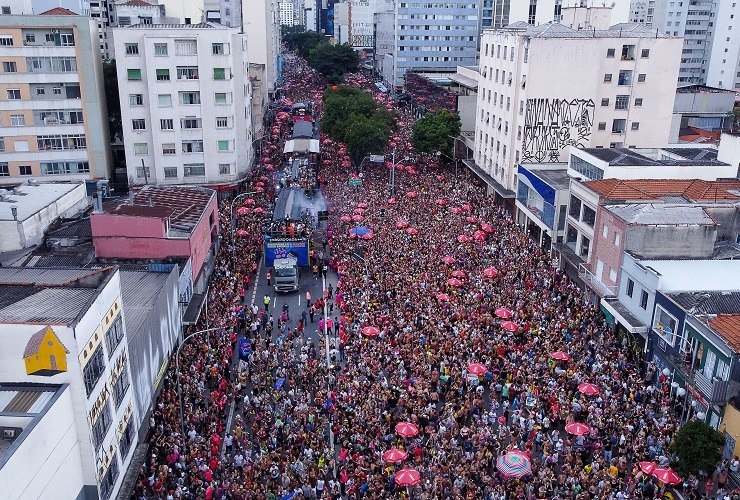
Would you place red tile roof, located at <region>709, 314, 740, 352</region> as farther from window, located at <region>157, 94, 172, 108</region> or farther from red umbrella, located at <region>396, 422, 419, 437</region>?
window, located at <region>157, 94, 172, 108</region>

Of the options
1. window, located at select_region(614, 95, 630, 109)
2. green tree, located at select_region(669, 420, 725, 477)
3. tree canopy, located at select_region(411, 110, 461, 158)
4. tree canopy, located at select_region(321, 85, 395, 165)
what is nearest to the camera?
green tree, located at select_region(669, 420, 725, 477)

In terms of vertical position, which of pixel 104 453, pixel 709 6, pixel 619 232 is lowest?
pixel 104 453

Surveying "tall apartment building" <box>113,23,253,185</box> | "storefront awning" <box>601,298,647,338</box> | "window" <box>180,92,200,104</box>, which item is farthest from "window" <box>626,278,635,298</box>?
"window" <box>180,92,200,104</box>

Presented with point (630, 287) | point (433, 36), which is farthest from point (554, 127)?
point (433, 36)

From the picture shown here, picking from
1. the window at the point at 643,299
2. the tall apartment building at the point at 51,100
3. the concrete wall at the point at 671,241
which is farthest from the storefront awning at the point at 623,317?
the tall apartment building at the point at 51,100

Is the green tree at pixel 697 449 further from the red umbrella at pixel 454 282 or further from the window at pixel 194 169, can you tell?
the window at pixel 194 169

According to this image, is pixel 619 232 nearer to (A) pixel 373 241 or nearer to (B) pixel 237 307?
(A) pixel 373 241

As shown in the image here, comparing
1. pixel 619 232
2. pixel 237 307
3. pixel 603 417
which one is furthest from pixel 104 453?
pixel 619 232
